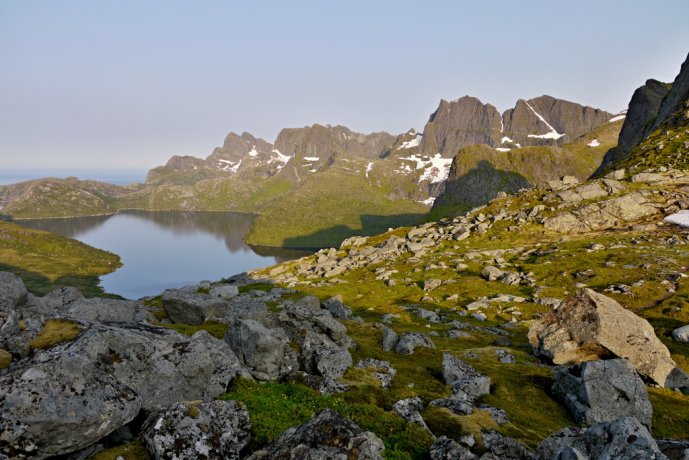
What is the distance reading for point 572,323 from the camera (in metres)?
33.2

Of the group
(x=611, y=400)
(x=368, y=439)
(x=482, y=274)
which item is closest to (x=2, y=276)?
(x=368, y=439)

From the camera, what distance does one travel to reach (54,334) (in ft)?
58.0

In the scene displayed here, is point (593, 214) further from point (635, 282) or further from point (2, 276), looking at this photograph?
point (2, 276)

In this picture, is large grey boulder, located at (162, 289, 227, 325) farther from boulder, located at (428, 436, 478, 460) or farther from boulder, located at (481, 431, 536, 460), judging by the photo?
boulder, located at (481, 431, 536, 460)

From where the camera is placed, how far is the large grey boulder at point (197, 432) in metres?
13.0

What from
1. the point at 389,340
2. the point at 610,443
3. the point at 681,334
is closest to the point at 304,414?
the point at 610,443

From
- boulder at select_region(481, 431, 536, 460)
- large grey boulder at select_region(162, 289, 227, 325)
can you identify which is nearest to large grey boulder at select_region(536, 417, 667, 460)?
boulder at select_region(481, 431, 536, 460)

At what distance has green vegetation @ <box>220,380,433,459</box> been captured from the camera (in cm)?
1467

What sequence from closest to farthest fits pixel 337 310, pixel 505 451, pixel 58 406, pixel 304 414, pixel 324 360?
pixel 58 406, pixel 505 451, pixel 304 414, pixel 324 360, pixel 337 310

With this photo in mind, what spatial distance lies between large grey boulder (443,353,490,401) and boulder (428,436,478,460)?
9153 millimetres

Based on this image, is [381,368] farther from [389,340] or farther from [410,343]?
[389,340]

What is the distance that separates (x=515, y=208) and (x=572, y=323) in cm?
9039

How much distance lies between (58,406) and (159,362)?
5562 mm

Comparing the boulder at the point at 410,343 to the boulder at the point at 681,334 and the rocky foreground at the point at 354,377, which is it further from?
the boulder at the point at 681,334
